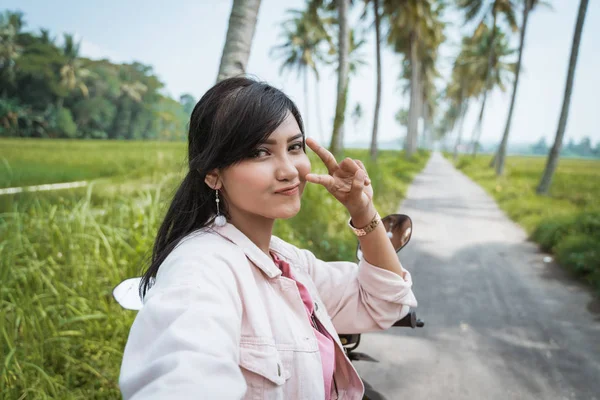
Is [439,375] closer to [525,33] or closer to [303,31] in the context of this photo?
[525,33]

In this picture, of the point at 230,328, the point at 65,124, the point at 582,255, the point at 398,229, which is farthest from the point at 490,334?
the point at 65,124

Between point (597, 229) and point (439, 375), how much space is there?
390 cm

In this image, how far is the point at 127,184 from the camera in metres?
4.91

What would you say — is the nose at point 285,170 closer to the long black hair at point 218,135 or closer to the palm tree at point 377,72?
the long black hair at point 218,135

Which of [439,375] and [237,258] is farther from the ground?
[237,258]

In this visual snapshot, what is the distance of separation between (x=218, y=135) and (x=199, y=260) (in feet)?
1.14

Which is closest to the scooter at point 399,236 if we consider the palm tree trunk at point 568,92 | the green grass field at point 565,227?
the green grass field at point 565,227

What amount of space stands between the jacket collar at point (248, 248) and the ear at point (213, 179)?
117 mm

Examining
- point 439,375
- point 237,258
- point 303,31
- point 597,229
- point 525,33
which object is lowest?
point 439,375

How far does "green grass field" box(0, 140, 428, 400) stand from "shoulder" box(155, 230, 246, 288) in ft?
1.83

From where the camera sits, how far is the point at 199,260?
3.01 ft

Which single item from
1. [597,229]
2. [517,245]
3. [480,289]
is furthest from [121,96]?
[597,229]

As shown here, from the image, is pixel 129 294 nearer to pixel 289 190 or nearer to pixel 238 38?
pixel 289 190

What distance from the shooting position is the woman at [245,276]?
2.44 feet
